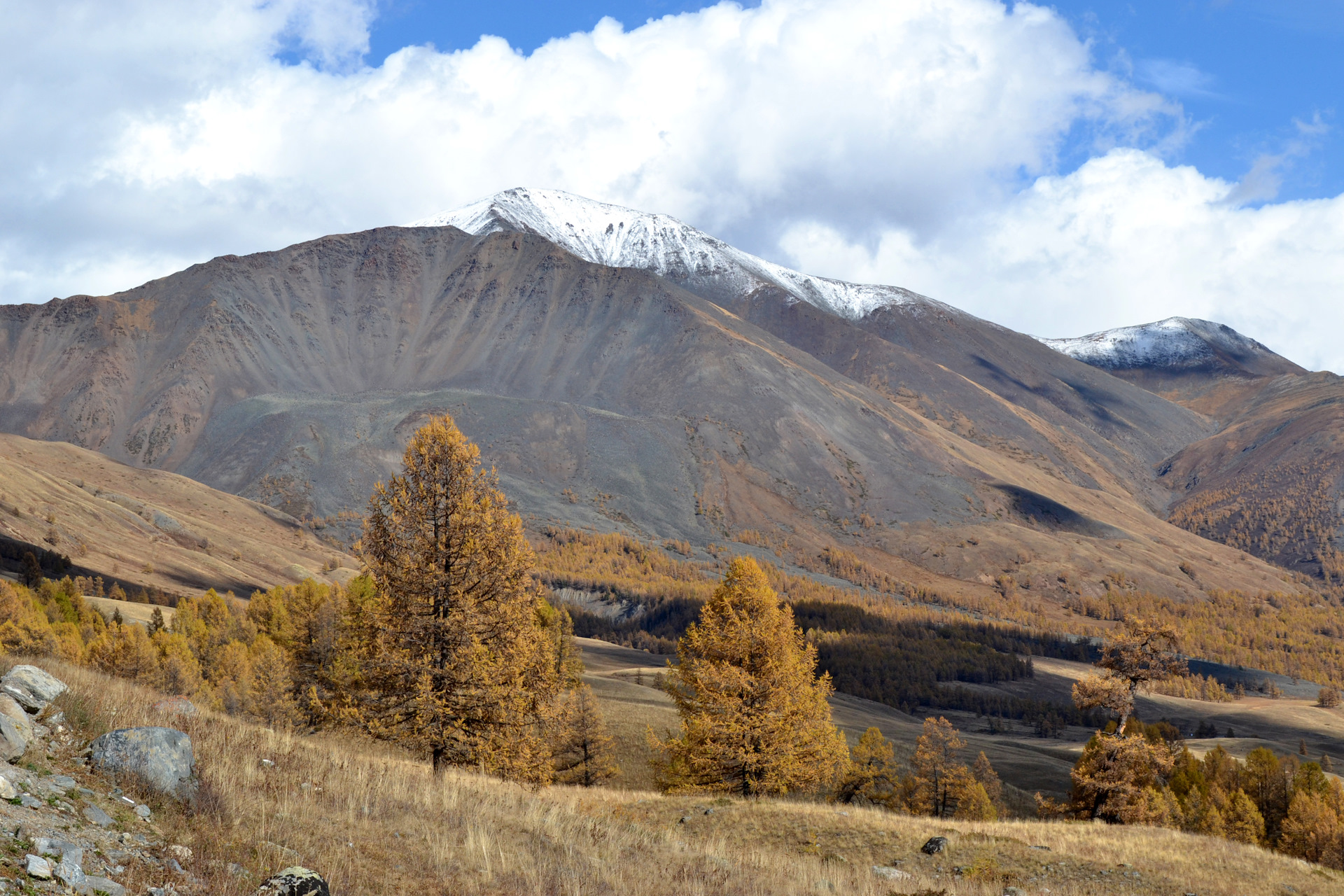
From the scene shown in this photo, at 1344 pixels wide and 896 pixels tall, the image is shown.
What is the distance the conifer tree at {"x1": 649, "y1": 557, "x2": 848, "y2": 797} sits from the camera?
28.1 metres

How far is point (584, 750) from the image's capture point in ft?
170

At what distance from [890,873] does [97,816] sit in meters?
13.4

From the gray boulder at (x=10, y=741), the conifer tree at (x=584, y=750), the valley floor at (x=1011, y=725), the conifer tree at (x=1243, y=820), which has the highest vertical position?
the gray boulder at (x=10, y=741)

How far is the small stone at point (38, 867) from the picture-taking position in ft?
22.4

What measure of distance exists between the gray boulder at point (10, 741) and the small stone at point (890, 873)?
1319 centimetres

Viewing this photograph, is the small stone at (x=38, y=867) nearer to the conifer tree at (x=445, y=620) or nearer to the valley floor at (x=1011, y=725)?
the conifer tree at (x=445, y=620)

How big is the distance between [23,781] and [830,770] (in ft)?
82.5

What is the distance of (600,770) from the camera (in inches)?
2023

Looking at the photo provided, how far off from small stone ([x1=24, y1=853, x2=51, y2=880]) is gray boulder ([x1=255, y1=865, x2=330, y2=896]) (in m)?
1.60

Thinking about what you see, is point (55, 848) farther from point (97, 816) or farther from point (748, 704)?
point (748, 704)

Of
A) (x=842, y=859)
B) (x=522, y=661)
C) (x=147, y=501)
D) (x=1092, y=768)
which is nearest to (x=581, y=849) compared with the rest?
(x=842, y=859)

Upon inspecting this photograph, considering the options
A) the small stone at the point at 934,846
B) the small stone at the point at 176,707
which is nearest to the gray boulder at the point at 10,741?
the small stone at the point at 176,707

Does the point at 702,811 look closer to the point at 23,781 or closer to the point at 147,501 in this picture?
the point at 23,781

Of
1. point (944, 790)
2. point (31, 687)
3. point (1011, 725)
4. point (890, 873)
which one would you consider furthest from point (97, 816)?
point (1011, 725)
